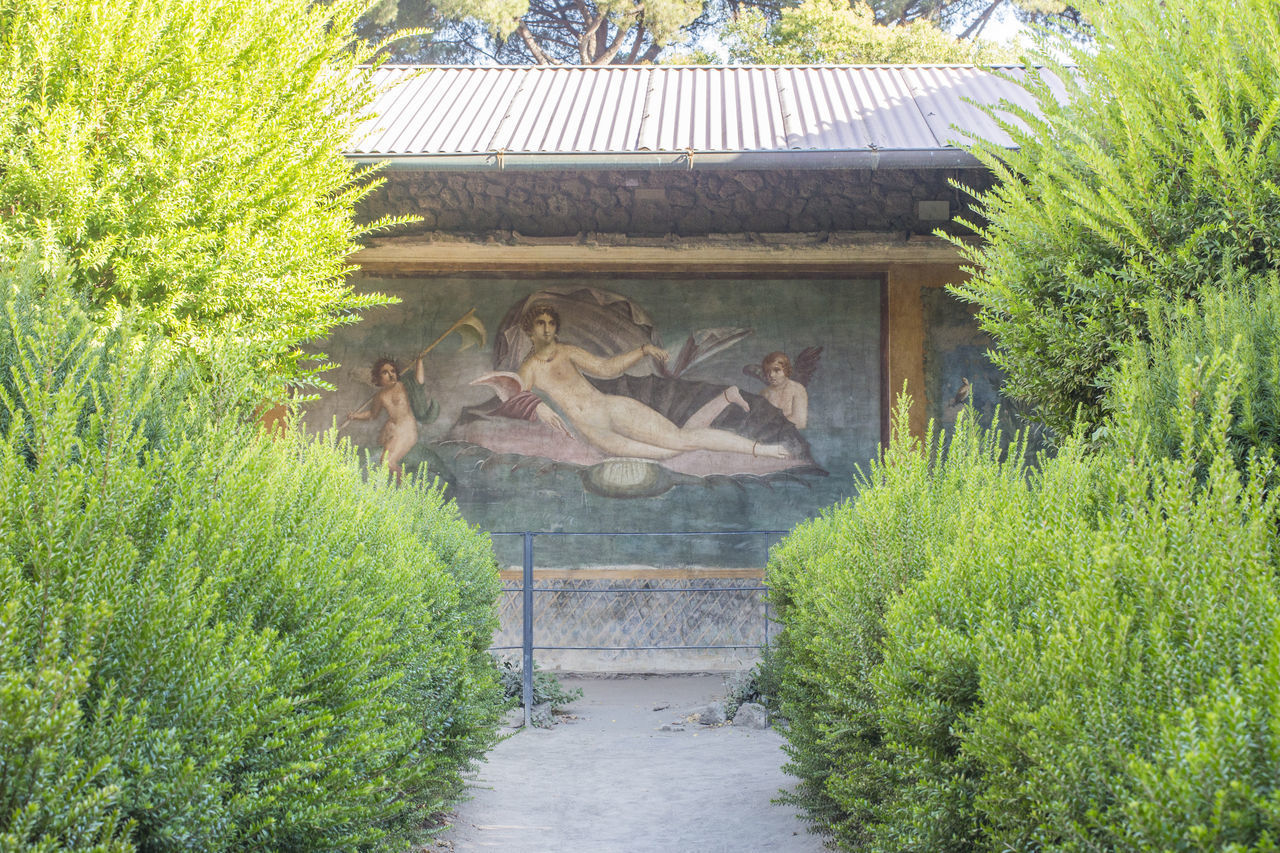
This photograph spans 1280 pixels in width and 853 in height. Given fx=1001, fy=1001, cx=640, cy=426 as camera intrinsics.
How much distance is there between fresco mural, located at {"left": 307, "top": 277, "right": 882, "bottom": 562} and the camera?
25.6ft

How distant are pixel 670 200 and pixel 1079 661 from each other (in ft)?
19.6

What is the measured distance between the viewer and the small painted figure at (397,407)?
7910mm

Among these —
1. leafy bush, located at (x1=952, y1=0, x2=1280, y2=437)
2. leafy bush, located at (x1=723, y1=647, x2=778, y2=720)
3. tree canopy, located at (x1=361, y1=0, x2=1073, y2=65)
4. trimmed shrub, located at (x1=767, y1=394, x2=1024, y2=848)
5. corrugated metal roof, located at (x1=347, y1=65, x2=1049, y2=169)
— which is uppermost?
tree canopy, located at (x1=361, y1=0, x2=1073, y2=65)

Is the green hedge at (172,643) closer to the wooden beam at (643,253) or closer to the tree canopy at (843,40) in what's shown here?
the wooden beam at (643,253)

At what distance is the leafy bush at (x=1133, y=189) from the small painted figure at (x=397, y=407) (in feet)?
18.1

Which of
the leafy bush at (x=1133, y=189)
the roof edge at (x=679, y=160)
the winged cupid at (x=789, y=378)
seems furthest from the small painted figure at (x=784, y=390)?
the leafy bush at (x=1133, y=189)

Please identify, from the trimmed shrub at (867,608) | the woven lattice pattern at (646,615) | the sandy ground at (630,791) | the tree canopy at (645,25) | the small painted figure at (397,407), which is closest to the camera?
the trimmed shrub at (867,608)

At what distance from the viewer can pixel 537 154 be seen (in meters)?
6.11

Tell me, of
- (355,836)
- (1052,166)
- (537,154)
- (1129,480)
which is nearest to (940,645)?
(1129,480)

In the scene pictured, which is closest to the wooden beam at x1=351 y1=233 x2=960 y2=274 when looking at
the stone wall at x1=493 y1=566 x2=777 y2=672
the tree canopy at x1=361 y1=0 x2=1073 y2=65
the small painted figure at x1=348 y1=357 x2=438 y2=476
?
the small painted figure at x1=348 y1=357 x2=438 y2=476

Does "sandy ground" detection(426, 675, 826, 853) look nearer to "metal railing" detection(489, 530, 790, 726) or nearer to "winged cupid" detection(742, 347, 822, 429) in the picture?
"metal railing" detection(489, 530, 790, 726)

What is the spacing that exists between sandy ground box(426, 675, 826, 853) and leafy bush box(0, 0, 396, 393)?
209cm

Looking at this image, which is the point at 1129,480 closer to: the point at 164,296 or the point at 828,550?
the point at 828,550

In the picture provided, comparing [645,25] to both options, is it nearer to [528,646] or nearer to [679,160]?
[679,160]
